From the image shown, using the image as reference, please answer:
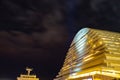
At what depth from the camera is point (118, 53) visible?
46844 mm

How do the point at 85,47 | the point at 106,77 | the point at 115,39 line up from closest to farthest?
the point at 106,77, the point at 115,39, the point at 85,47

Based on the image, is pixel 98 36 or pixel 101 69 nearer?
pixel 101 69

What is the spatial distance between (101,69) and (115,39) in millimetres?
13556

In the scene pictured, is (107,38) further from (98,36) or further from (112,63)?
(112,63)

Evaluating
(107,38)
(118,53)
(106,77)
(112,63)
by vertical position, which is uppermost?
(107,38)

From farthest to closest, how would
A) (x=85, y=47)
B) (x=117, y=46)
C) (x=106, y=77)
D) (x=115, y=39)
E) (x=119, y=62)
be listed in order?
(x=85, y=47), (x=115, y=39), (x=117, y=46), (x=119, y=62), (x=106, y=77)

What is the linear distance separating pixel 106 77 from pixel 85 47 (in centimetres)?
1740

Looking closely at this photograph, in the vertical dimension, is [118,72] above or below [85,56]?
below

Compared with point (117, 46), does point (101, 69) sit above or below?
below

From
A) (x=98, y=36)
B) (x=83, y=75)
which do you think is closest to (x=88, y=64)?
(x=83, y=75)

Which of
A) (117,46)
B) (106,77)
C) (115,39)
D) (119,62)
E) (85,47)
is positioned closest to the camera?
(106,77)

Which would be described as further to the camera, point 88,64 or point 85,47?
point 85,47

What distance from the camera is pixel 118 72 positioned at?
42750mm

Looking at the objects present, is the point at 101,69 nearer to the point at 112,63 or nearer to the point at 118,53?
the point at 112,63
